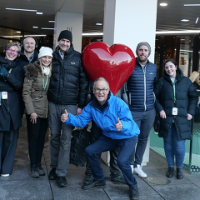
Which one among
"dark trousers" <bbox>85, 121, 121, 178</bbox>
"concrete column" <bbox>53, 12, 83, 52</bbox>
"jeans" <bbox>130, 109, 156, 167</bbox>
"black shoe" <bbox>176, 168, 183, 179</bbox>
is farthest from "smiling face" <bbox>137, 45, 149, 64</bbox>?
"concrete column" <bbox>53, 12, 83, 52</bbox>

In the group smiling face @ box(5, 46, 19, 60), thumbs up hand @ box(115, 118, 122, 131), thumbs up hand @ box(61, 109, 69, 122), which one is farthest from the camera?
smiling face @ box(5, 46, 19, 60)

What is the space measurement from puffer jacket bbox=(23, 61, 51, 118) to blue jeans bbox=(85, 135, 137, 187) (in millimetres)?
761

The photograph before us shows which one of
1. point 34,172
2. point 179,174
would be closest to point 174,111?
point 179,174

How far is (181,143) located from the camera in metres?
3.82

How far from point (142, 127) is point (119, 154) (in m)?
0.82

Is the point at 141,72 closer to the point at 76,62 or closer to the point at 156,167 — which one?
the point at 76,62

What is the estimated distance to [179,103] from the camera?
3.73 meters

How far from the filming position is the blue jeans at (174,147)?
3.82 metres

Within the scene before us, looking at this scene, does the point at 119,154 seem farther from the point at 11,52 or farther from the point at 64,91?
the point at 11,52

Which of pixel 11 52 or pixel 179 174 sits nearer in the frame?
pixel 11 52

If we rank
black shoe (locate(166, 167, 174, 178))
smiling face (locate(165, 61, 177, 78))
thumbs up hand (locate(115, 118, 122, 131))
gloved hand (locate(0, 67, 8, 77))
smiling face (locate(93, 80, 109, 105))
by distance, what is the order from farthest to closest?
black shoe (locate(166, 167, 174, 178)) < smiling face (locate(165, 61, 177, 78)) < gloved hand (locate(0, 67, 8, 77)) < smiling face (locate(93, 80, 109, 105)) < thumbs up hand (locate(115, 118, 122, 131))

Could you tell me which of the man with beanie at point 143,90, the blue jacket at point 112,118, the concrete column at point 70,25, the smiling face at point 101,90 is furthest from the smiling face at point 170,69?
the concrete column at point 70,25

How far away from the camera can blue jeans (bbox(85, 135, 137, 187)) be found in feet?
10.0

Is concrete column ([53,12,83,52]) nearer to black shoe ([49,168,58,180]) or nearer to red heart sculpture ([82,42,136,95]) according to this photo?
red heart sculpture ([82,42,136,95])
